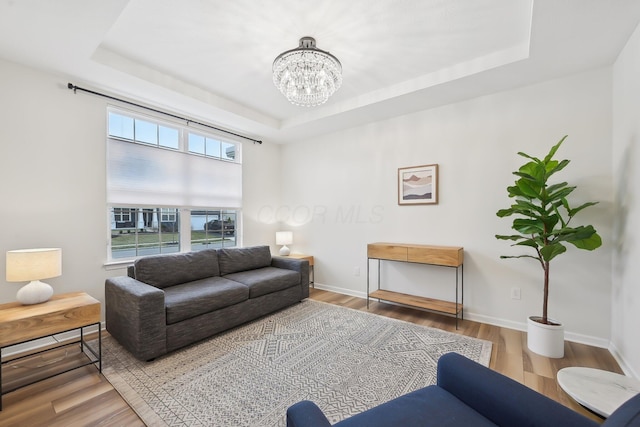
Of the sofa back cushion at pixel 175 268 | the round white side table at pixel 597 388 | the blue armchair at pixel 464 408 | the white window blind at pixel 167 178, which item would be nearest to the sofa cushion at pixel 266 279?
the sofa back cushion at pixel 175 268

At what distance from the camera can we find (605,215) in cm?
252

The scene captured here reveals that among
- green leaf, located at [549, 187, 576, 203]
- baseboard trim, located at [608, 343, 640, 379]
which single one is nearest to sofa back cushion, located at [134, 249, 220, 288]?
green leaf, located at [549, 187, 576, 203]

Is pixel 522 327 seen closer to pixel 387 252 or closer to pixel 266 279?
pixel 387 252

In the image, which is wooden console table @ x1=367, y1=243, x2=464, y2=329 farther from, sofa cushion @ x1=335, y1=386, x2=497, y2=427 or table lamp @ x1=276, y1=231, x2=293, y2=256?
sofa cushion @ x1=335, y1=386, x2=497, y2=427

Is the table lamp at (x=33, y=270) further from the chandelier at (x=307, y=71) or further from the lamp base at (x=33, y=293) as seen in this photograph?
the chandelier at (x=307, y=71)

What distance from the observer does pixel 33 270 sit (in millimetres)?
2113

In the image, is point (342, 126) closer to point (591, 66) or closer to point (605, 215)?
point (591, 66)

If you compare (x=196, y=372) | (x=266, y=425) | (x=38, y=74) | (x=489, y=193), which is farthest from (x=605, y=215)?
(x=38, y=74)

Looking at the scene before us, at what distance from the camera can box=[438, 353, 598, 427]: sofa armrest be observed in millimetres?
1004

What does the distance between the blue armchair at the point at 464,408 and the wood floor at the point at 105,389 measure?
1.16 metres

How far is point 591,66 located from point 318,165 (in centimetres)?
334

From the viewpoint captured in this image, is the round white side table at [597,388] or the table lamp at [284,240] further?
the table lamp at [284,240]

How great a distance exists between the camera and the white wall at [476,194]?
2.61 metres

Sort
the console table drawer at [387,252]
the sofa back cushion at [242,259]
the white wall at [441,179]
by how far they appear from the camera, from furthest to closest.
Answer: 1. the sofa back cushion at [242,259]
2. the console table drawer at [387,252]
3. the white wall at [441,179]
